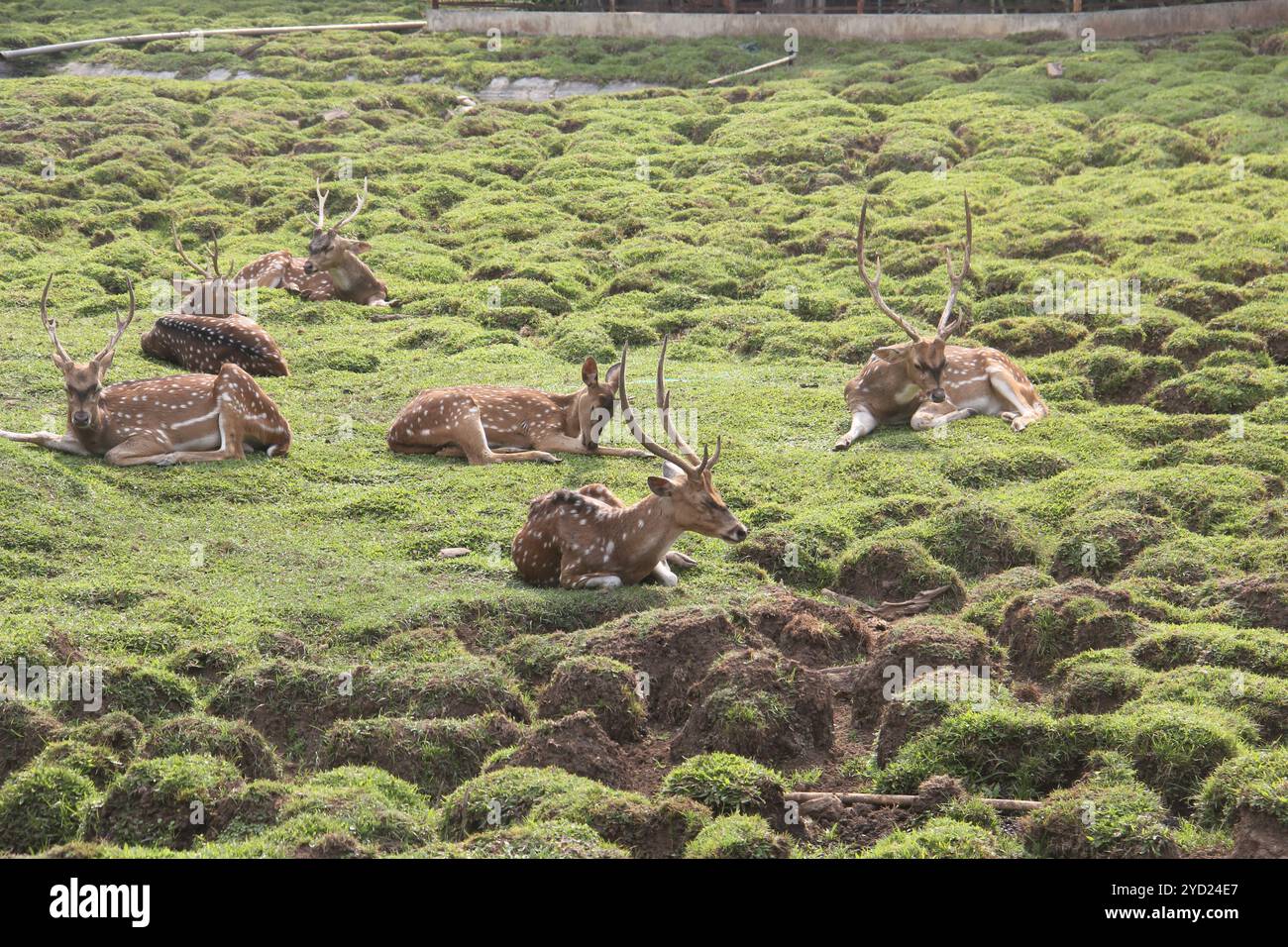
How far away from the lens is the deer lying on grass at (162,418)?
11000 mm

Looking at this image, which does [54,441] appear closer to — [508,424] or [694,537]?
[508,424]

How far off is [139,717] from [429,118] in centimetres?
1858

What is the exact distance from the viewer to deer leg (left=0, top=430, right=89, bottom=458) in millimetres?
11047

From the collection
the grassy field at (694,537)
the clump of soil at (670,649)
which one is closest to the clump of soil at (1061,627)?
the grassy field at (694,537)

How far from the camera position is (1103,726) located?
7398 mm

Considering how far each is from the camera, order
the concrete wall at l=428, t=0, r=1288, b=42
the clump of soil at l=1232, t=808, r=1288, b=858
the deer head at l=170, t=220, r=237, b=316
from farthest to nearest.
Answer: the concrete wall at l=428, t=0, r=1288, b=42, the deer head at l=170, t=220, r=237, b=316, the clump of soil at l=1232, t=808, r=1288, b=858

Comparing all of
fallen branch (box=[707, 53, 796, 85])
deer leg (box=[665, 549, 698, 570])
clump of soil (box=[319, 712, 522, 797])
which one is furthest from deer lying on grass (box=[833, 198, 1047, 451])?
fallen branch (box=[707, 53, 796, 85])

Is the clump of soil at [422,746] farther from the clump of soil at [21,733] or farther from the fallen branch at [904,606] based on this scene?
the fallen branch at [904,606]

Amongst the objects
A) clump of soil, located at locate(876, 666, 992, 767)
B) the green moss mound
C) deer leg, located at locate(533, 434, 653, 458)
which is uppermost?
deer leg, located at locate(533, 434, 653, 458)

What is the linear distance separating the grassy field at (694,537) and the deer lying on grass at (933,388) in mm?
331

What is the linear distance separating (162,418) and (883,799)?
642 centimetres

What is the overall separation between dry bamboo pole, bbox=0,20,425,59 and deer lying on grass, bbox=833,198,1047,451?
67.0 feet

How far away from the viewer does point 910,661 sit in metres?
8.14

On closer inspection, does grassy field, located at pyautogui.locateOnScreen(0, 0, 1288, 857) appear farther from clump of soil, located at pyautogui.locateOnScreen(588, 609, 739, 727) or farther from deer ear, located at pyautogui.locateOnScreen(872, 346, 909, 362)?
deer ear, located at pyautogui.locateOnScreen(872, 346, 909, 362)
